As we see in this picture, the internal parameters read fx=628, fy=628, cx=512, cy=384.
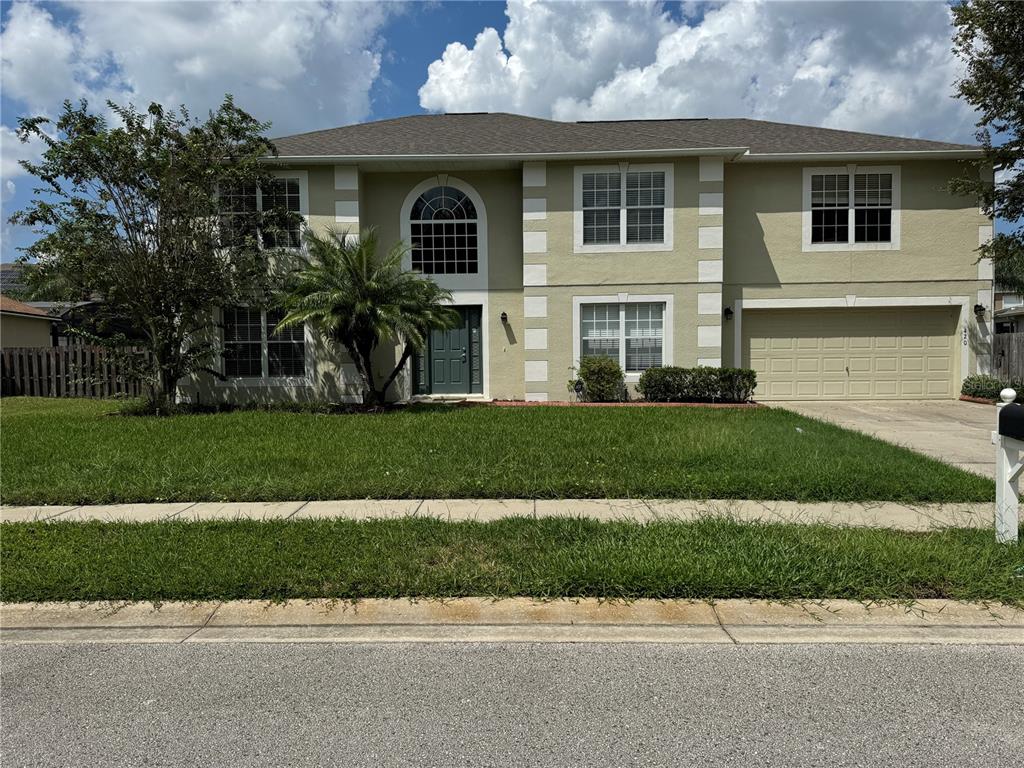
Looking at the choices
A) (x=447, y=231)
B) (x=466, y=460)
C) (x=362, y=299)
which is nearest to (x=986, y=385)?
(x=447, y=231)

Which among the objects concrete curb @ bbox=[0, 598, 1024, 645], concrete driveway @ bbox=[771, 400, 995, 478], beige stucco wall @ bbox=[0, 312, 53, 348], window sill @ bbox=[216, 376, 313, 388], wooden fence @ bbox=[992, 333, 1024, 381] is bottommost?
concrete curb @ bbox=[0, 598, 1024, 645]

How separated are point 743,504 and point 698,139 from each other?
12.7 meters

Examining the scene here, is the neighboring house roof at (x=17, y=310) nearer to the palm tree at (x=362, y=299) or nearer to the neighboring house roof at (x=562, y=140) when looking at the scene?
the neighboring house roof at (x=562, y=140)

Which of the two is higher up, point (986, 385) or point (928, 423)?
point (986, 385)

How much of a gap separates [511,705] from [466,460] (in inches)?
201

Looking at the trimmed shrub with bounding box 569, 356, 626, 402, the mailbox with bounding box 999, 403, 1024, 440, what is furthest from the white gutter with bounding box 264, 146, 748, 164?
the mailbox with bounding box 999, 403, 1024, 440

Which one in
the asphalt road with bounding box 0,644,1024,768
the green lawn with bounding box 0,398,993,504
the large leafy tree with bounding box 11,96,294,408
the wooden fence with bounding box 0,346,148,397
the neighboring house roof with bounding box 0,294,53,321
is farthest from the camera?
the neighboring house roof with bounding box 0,294,53,321

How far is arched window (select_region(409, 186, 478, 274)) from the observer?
1584cm

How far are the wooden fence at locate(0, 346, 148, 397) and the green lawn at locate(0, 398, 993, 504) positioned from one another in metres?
6.71

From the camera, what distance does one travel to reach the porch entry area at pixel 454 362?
52.3 ft

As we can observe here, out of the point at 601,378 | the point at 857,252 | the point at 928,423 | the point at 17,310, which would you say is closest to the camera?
the point at 928,423

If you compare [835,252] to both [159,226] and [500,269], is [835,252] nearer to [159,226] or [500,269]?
[500,269]

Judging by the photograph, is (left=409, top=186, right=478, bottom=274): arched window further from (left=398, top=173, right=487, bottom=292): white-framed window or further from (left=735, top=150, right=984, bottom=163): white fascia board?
(left=735, top=150, right=984, bottom=163): white fascia board

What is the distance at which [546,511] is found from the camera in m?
6.30
